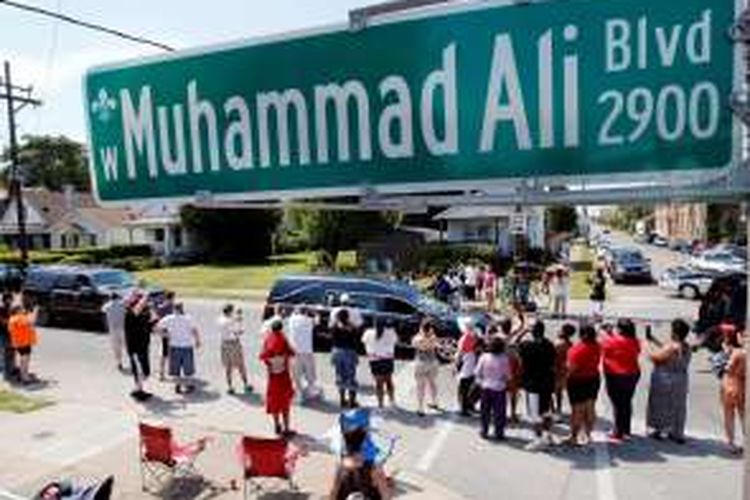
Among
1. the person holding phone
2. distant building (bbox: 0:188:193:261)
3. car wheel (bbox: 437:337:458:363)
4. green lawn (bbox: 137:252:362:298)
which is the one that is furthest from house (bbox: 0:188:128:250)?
the person holding phone

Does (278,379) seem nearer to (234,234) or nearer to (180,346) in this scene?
(180,346)

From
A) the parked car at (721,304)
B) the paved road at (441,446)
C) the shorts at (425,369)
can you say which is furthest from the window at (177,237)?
the shorts at (425,369)

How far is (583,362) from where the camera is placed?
559 inches

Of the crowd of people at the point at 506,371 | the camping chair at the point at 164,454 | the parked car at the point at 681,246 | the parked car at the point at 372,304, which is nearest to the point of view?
the camping chair at the point at 164,454

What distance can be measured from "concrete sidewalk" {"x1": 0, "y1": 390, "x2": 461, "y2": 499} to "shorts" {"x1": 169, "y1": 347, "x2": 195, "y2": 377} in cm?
161

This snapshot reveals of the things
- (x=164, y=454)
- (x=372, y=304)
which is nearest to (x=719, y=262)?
(x=372, y=304)

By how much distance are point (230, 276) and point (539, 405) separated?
3714 cm

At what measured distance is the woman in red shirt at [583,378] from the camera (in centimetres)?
1423

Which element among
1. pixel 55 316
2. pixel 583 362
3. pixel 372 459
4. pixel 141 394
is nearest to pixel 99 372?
pixel 141 394

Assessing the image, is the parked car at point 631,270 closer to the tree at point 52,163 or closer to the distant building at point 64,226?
the distant building at point 64,226

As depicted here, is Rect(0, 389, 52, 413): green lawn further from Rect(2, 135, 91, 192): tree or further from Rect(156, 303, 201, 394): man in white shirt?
Rect(2, 135, 91, 192): tree

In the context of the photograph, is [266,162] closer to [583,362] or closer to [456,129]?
[456,129]

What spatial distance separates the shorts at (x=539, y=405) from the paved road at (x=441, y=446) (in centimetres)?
39

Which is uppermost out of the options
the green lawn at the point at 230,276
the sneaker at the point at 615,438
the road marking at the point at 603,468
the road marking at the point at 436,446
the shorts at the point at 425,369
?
the shorts at the point at 425,369
